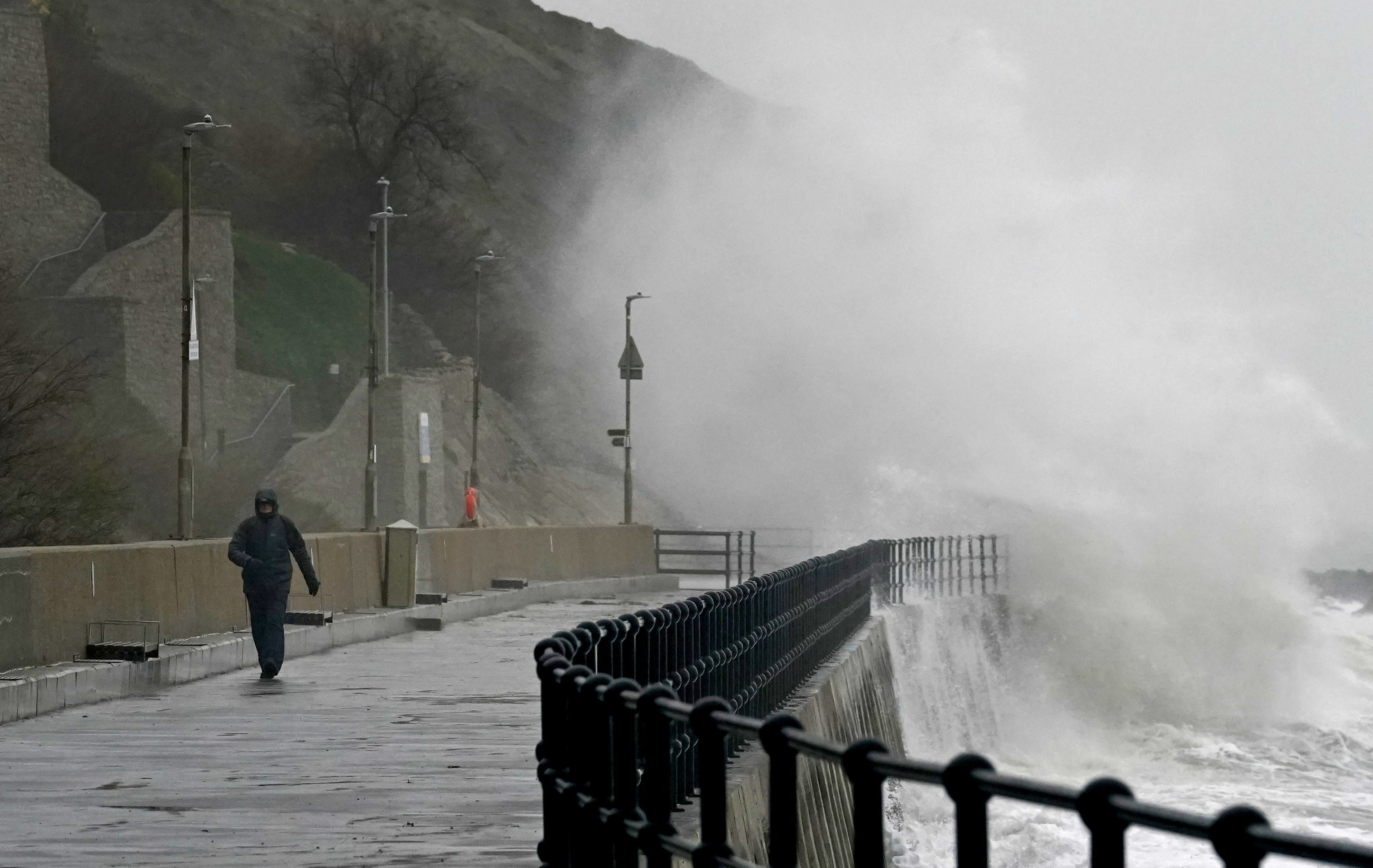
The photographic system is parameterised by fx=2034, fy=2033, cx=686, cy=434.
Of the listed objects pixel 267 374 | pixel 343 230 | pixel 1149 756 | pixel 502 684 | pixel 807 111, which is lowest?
pixel 1149 756

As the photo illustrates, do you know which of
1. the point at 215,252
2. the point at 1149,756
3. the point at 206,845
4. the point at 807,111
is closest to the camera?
the point at 206,845

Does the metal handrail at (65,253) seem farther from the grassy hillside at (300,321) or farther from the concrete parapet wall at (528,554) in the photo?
the concrete parapet wall at (528,554)

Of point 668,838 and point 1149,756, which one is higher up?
point 668,838

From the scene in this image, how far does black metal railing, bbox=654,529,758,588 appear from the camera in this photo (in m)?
43.7

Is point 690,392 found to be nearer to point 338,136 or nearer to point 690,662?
point 338,136

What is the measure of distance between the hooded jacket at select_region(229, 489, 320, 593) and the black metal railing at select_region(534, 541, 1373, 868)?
6.14m

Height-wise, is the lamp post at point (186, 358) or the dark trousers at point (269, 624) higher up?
the lamp post at point (186, 358)

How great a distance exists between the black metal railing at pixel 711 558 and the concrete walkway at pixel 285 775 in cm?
1328

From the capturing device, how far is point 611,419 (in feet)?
321

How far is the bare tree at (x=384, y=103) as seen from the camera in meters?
100

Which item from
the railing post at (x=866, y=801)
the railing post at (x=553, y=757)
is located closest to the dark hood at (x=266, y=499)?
the railing post at (x=553, y=757)

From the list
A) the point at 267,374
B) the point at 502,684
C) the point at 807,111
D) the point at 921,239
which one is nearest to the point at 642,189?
the point at 807,111

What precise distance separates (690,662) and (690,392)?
96993 mm

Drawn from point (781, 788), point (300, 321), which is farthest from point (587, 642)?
point (300, 321)
